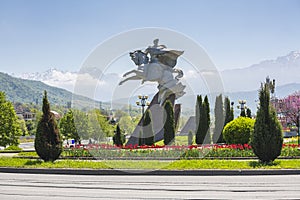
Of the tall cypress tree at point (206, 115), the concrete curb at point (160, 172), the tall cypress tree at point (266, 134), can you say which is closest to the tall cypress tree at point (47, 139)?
the concrete curb at point (160, 172)

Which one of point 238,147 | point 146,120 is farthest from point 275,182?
point 146,120

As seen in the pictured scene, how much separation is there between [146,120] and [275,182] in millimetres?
15593

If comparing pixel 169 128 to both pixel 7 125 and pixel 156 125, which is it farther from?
pixel 7 125

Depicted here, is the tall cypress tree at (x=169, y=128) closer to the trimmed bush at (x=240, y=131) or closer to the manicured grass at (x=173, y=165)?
the trimmed bush at (x=240, y=131)

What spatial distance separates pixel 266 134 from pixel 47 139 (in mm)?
8842

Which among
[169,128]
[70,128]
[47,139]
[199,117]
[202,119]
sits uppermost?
[199,117]

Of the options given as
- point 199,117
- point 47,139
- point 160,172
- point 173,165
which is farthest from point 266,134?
point 199,117

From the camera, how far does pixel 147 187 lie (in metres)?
10.6

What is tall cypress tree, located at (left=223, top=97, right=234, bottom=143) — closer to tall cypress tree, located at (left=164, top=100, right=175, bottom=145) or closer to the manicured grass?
tall cypress tree, located at (left=164, top=100, right=175, bottom=145)

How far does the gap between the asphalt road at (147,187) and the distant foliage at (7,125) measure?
2038cm

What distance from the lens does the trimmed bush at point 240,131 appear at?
68.8 feet

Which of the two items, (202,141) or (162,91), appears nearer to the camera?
(202,141)

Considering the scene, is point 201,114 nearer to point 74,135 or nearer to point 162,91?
point 162,91

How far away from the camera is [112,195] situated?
934 centimetres
